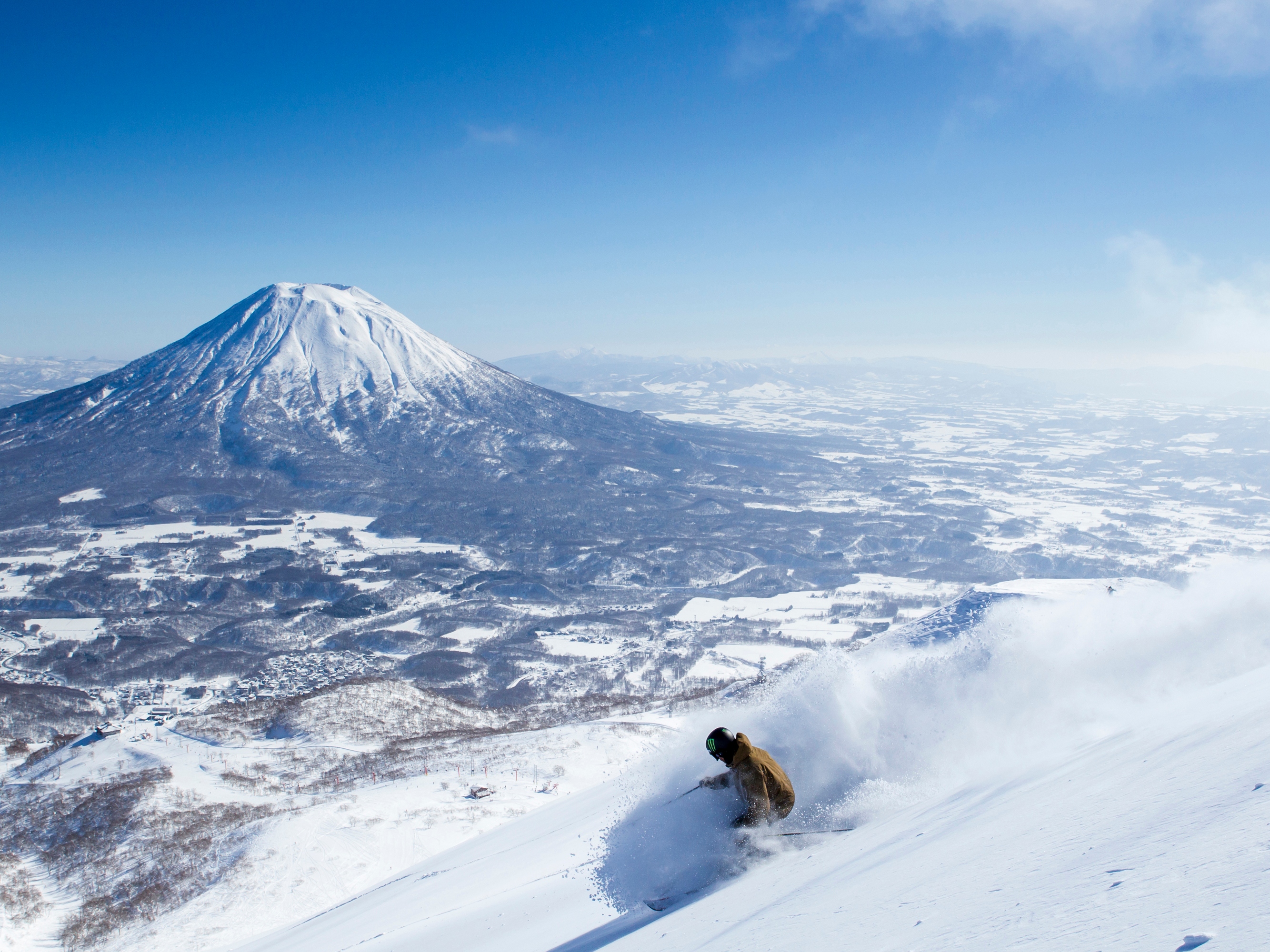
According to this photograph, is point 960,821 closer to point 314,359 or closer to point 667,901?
point 667,901

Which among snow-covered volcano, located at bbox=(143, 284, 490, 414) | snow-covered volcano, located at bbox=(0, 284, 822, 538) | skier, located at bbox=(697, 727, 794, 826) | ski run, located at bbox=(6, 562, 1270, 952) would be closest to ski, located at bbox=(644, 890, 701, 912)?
ski run, located at bbox=(6, 562, 1270, 952)

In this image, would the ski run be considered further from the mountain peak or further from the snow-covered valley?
the mountain peak

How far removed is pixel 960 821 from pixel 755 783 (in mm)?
1809

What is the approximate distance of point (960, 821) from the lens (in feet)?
20.1

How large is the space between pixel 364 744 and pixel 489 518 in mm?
76527

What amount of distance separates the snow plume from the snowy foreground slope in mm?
32

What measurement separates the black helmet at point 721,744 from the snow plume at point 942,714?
0.94 m

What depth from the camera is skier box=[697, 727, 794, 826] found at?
699 cm

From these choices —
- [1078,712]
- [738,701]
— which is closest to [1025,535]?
[738,701]

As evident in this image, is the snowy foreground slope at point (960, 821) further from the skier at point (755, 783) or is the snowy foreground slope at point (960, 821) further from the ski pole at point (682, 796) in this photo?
the skier at point (755, 783)

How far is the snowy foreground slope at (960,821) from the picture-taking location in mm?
3617

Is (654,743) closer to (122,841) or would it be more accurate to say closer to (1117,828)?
(122,841)

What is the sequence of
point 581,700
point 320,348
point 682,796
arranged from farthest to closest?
1. point 320,348
2. point 581,700
3. point 682,796

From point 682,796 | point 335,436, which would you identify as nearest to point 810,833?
point 682,796
